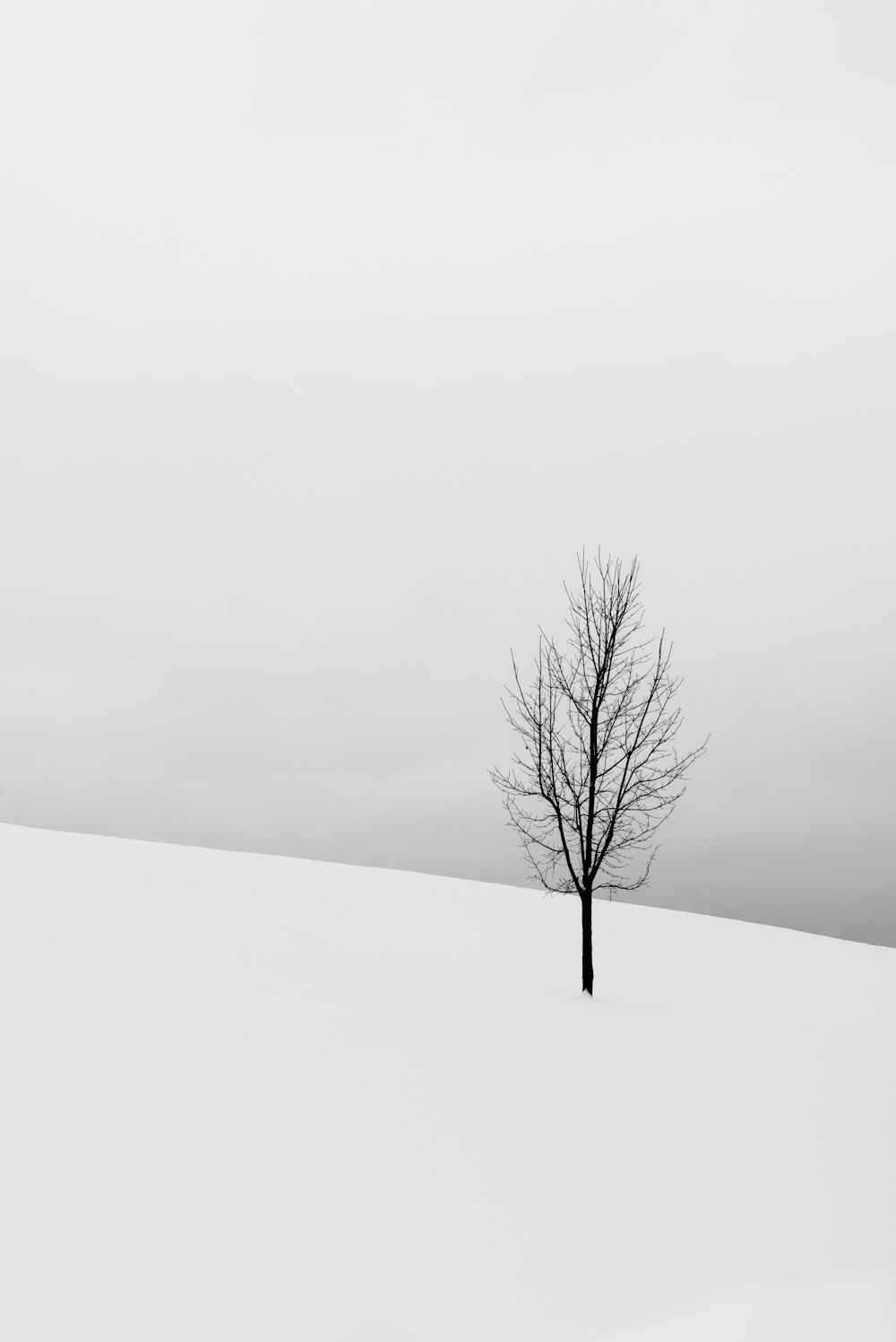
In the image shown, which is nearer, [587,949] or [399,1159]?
[399,1159]

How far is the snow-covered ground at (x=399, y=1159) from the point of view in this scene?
530 centimetres

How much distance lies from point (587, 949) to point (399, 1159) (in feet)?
29.3

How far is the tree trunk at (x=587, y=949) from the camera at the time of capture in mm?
14922

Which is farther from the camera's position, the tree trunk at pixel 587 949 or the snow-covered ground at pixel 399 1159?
the tree trunk at pixel 587 949

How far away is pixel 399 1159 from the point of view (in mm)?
6777

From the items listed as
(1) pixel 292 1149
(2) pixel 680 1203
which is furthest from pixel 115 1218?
(2) pixel 680 1203

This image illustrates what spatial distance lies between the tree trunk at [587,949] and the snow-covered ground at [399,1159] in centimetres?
174

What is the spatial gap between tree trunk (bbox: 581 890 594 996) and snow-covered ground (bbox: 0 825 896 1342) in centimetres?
174

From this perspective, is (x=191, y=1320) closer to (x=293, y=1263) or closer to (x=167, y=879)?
(x=293, y=1263)

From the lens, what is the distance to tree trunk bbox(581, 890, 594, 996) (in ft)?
49.0

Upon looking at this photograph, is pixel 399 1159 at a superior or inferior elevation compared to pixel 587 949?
inferior

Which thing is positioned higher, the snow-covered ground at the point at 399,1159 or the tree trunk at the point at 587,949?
the tree trunk at the point at 587,949

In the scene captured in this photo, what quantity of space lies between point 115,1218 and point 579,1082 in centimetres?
498

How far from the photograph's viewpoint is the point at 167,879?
20000 mm
